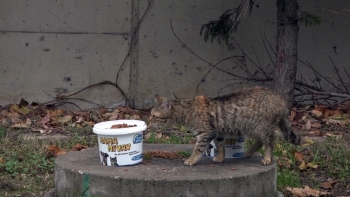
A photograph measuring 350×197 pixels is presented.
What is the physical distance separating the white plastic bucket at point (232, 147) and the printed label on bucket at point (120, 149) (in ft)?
2.64

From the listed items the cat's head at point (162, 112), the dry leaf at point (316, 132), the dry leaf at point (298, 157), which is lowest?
the dry leaf at point (298, 157)

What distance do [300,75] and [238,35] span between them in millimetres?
1111

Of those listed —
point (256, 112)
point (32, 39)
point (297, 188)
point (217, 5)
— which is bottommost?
point (297, 188)

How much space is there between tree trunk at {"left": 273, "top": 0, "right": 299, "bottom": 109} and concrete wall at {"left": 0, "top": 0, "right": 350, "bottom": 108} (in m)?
0.89

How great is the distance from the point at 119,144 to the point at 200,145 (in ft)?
2.41

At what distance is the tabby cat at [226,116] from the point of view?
18.4ft

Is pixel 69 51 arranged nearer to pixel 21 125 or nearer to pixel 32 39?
pixel 32 39

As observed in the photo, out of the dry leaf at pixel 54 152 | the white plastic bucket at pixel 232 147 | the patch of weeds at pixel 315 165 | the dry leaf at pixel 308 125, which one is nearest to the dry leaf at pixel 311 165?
the patch of weeds at pixel 315 165

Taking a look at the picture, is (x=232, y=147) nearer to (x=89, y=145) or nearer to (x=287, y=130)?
(x=287, y=130)

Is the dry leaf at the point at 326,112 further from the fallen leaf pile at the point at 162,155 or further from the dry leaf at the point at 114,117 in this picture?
the fallen leaf pile at the point at 162,155

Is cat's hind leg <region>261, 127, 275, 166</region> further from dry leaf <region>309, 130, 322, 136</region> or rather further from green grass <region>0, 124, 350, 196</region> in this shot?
dry leaf <region>309, 130, 322, 136</region>

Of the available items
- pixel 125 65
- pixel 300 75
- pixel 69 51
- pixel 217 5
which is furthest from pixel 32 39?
pixel 300 75

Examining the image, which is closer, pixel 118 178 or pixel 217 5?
pixel 118 178

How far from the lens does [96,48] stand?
952 centimetres
